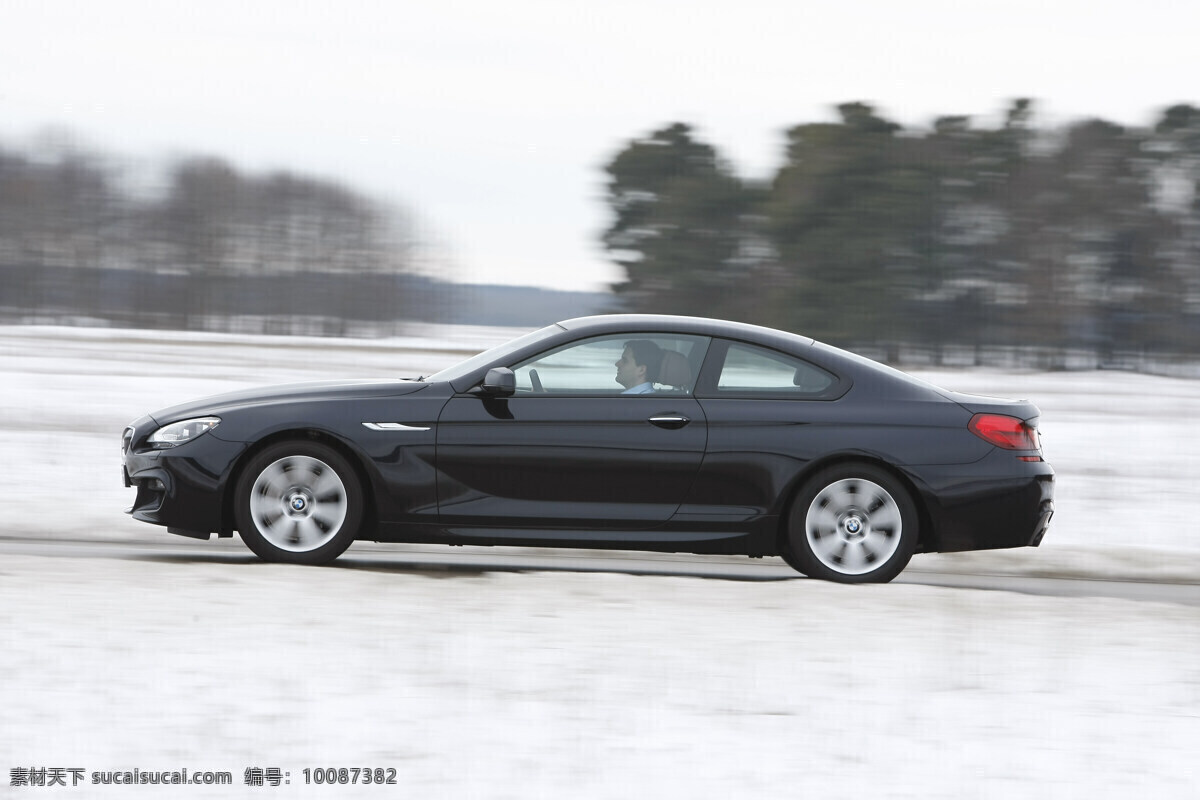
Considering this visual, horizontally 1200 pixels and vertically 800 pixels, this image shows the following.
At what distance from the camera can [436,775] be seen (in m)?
4.32

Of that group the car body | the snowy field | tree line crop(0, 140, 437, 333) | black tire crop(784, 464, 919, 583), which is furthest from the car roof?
tree line crop(0, 140, 437, 333)

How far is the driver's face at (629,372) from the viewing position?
7828mm

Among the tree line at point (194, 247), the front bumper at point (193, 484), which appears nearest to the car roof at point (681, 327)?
the front bumper at point (193, 484)

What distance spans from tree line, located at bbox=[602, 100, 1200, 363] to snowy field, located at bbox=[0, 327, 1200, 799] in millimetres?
51085

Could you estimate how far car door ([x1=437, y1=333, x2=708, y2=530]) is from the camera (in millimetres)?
7684

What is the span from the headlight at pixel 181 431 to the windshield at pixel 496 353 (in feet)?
3.84

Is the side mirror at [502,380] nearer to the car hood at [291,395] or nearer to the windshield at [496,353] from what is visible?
the windshield at [496,353]

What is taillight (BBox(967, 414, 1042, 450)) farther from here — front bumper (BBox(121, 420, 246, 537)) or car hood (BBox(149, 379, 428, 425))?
front bumper (BBox(121, 420, 246, 537))

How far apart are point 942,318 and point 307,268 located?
3328 centimetres

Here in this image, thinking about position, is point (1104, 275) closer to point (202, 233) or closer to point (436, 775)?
point (202, 233)

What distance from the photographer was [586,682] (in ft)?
17.9

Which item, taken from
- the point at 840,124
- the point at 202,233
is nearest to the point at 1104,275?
the point at 840,124

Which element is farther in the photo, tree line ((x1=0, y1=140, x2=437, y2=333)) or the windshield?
tree line ((x1=0, y1=140, x2=437, y2=333))

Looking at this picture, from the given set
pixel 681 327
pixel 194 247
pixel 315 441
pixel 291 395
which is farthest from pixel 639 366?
pixel 194 247
